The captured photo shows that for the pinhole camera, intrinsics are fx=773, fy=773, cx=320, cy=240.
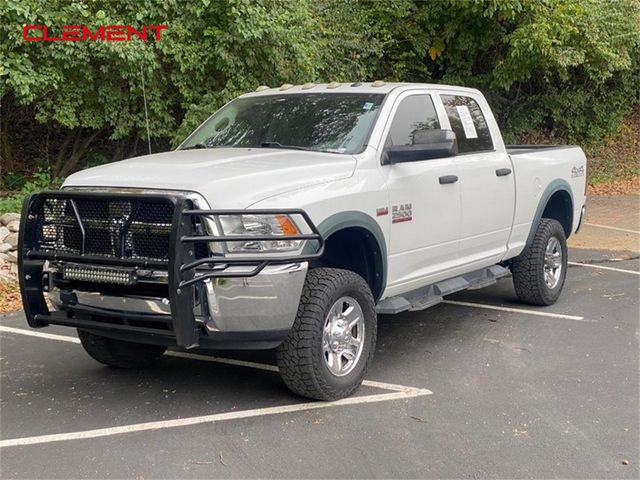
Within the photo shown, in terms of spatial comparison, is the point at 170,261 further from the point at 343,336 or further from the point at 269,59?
the point at 269,59

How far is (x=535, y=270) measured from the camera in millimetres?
7359

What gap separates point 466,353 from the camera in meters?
6.07

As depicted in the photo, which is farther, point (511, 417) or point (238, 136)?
point (238, 136)

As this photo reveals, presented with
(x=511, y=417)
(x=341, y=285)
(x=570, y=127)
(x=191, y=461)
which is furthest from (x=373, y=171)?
(x=570, y=127)

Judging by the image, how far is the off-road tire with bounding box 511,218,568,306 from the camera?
24.2 feet

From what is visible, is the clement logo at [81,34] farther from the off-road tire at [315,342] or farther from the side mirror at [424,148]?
the off-road tire at [315,342]

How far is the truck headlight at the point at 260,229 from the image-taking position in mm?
4320

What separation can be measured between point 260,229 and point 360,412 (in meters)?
1.32

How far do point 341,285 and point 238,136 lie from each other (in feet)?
5.76

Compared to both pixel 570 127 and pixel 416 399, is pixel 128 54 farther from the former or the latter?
pixel 570 127

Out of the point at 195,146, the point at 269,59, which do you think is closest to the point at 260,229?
the point at 195,146

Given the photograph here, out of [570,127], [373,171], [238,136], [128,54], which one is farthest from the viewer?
[570,127]

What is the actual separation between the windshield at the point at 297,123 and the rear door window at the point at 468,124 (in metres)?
0.93

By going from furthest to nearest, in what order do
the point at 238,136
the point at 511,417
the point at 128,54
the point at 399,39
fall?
the point at 399,39
the point at 128,54
the point at 238,136
the point at 511,417
